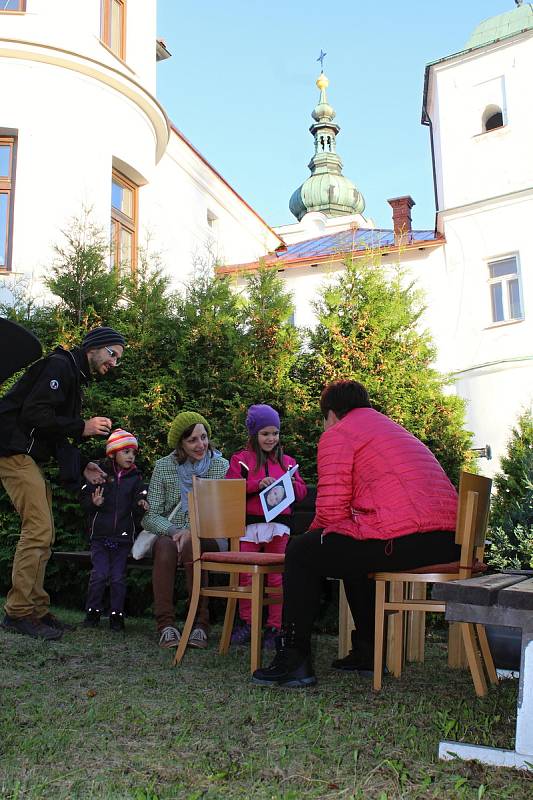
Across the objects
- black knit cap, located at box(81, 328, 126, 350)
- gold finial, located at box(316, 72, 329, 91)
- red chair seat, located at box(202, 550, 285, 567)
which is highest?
gold finial, located at box(316, 72, 329, 91)

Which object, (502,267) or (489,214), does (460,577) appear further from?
(489,214)

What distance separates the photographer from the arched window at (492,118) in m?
17.9

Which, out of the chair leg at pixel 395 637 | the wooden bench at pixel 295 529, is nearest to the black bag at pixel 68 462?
the wooden bench at pixel 295 529

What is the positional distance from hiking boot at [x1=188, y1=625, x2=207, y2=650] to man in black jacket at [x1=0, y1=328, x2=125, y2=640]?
0.88 m

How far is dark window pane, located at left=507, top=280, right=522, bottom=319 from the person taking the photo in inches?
677

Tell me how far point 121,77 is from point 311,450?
8105mm

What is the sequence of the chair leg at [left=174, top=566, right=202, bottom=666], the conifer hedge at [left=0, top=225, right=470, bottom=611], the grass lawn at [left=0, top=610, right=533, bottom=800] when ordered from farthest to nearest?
1. the conifer hedge at [left=0, top=225, right=470, bottom=611]
2. the chair leg at [left=174, top=566, right=202, bottom=666]
3. the grass lawn at [left=0, top=610, right=533, bottom=800]

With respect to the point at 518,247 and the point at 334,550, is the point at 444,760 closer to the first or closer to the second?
the point at 334,550

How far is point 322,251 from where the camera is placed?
22.6 m

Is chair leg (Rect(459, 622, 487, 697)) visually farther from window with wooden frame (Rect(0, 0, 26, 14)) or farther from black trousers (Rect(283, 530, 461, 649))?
window with wooden frame (Rect(0, 0, 26, 14))

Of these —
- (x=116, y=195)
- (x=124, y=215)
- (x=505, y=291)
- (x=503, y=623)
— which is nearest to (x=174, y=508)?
(x=503, y=623)

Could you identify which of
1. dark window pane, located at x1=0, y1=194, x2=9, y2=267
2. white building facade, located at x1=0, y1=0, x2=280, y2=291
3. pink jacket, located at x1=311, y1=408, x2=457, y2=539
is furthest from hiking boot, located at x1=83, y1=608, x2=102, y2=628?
dark window pane, located at x1=0, y1=194, x2=9, y2=267

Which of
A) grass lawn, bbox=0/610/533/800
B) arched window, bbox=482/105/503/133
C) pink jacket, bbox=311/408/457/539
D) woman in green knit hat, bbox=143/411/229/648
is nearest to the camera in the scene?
grass lawn, bbox=0/610/533/800

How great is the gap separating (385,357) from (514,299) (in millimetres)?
10740
